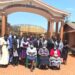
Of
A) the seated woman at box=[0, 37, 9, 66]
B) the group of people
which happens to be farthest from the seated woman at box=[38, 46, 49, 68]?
the seated woman at box=[0, 37, 9, 66]

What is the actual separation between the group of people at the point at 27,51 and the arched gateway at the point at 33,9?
4868 millimetres

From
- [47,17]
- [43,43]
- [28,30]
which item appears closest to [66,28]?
[28,30]

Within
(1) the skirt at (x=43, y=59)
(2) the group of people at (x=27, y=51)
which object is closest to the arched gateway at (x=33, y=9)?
(2) the group of people at (x=27, y=51)

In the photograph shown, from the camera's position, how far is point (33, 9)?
72.4 ft

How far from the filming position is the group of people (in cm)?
1568

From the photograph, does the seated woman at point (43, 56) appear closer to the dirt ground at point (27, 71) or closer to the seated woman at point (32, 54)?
the seated woman at point (32, 54)

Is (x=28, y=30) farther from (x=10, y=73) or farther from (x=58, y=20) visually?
(x=10, y=73)

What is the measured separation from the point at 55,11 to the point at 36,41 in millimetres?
6242

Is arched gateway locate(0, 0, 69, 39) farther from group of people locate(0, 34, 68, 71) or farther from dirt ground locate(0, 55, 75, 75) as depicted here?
dirt ground locate(0, 55, 75, 75)

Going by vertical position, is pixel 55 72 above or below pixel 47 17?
below

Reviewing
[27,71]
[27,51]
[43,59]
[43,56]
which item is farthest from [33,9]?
[27,71]

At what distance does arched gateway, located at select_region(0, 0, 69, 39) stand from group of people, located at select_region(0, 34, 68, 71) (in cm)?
487

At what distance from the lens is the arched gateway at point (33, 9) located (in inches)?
834

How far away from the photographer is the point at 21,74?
13992 millimetres
